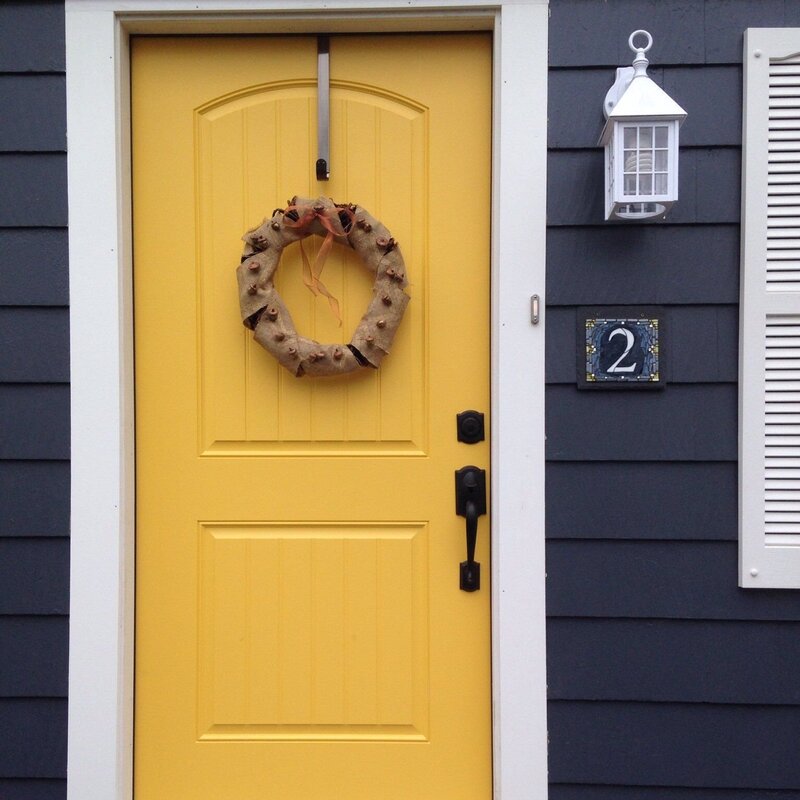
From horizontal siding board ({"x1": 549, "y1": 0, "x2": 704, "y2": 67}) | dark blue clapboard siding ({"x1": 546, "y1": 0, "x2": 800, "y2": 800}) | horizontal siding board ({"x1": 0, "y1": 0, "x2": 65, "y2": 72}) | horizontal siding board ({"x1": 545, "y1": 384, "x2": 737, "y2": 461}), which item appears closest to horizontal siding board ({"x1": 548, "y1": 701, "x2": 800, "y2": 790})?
dark blue clapboard siding ({"x1": 546, "y1": 0, "x2": 800, "y2": 800})

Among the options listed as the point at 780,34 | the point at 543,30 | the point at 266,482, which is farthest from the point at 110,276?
the point at 780,34

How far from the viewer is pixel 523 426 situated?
162 centimetres

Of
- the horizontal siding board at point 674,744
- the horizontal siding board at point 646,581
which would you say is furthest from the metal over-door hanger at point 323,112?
the horizontal siding board at point 674,744

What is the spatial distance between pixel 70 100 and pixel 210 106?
0.33m

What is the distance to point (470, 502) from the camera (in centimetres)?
167

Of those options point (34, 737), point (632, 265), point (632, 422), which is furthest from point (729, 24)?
point (34, 737)

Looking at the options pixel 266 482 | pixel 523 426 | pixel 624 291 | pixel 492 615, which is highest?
pixel 624 291

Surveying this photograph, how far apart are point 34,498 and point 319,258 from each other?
94 centimetres

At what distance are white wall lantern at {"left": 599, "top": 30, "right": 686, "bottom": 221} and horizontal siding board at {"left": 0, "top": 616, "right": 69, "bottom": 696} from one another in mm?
1718

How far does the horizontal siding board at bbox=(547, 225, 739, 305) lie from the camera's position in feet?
5.31

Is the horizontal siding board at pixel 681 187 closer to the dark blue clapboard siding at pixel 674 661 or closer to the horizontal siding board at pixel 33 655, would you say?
the dark blue clapboard siding at pixel 674 661

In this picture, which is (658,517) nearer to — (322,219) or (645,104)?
(645,104)

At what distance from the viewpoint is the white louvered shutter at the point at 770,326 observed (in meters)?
1.58

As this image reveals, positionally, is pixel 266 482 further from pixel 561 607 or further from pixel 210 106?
pixel 210 106
